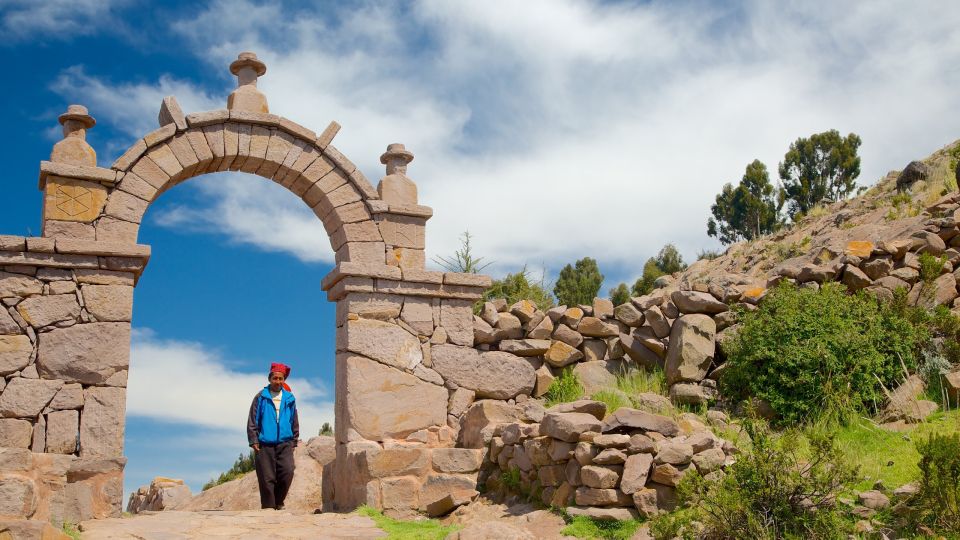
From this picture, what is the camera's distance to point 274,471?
907 cm

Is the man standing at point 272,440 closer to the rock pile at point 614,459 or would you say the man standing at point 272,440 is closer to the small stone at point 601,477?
the rock pile at point 614,459

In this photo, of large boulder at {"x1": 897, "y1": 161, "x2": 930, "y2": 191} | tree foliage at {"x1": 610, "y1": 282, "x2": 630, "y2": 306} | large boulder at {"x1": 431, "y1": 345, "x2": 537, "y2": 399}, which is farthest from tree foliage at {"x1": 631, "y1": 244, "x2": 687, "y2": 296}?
large boulder at {"x1": 431, "y1": 345, "x2": 537, "y2": 399}

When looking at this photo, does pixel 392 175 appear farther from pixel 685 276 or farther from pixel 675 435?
pixel 685 276

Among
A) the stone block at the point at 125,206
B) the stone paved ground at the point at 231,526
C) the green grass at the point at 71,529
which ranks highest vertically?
the stone block at the point at 125,206

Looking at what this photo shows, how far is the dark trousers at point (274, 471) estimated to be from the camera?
8984 mm

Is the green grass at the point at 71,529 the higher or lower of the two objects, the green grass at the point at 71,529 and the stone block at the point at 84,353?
the lower

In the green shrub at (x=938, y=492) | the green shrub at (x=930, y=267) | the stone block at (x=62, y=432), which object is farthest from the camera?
the green shrub at (x=930, y=267)

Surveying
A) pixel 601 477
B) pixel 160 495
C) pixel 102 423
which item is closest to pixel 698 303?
Result: pixel 601 477

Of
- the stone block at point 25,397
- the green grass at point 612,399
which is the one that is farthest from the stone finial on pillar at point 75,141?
the green grass at point 612,399

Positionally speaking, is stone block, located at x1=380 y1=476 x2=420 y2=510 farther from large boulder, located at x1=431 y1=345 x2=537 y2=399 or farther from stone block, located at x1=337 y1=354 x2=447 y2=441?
large boulder, located at x1=431 y1=345 x2=537 y2=399

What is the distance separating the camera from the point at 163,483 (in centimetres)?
1245

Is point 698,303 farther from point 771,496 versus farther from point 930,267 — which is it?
point 771,496

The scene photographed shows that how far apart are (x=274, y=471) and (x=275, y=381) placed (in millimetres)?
908

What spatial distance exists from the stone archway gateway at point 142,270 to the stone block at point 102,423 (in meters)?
0.01
